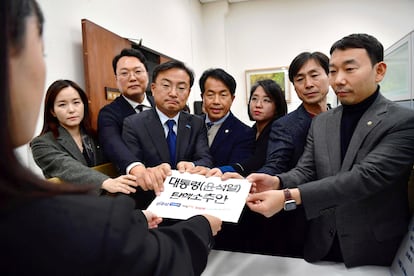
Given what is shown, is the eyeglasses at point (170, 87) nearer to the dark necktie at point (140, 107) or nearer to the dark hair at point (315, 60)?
the dark necktie at point (140, 107)

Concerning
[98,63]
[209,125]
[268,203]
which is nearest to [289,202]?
[268,203]

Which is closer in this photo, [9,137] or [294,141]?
[9,137]

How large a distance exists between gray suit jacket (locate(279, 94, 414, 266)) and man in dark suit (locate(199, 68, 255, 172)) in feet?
1.99

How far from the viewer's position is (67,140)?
1.62 meters

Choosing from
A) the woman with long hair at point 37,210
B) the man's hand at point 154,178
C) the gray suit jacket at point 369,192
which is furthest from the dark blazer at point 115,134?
the woman with long hair at point 37,210

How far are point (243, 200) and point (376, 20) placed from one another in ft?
18.3

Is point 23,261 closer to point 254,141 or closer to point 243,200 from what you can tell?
point 243,200

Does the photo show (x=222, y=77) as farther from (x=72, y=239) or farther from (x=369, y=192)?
(x=72, y=239)

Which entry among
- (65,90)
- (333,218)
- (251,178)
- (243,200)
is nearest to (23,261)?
(243,200)

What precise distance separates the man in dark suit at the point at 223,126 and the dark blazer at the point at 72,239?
1.17 m

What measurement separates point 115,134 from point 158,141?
1.00 ft

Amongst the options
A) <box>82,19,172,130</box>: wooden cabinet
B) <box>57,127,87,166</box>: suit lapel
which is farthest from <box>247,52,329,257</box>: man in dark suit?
<box>82,19,172,130</box>: wooden cabinet

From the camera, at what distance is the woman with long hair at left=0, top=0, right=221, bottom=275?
0.36m

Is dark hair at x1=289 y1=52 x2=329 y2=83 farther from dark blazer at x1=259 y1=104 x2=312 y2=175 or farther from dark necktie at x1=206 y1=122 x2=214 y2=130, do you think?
dark necktie at x1=206 y1=122 x2=214 y2=130
